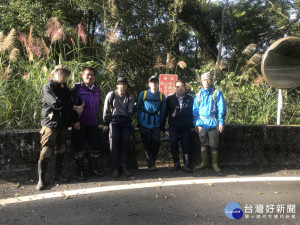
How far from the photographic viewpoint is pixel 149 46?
9.72m

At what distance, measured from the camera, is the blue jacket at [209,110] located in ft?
15.2

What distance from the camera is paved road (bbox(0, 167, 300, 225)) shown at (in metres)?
2.79

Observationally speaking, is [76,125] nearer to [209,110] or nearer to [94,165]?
[94,165]

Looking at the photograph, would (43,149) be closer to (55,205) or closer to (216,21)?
(55,205)

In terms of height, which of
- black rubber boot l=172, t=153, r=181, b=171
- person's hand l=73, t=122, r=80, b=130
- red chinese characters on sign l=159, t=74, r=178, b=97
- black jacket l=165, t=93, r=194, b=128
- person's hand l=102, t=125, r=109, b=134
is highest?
red chinese characters on sign l=159, t=74, r=178, b=97

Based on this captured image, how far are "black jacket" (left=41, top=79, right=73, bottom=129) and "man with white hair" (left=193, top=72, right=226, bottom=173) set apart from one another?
228 cm

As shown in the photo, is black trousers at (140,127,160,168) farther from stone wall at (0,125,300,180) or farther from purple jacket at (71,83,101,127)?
purple jacket at (71,83,101,127)

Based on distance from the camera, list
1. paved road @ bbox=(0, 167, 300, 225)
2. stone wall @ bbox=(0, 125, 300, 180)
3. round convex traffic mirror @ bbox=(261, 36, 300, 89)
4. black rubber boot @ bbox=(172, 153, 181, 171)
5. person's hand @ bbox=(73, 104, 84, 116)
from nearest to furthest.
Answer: paved road @ bbox=(0, 167, 300, 225) → person's hand @ bbox=(73, 104, 84, 116) → black rubber boot @ bbox=(172, 153, 181, 171) → stone wall @ bbox=(0, 125, 300, 180) → round convex traffic mirror @ bbox=(261, 36, 300, 89)

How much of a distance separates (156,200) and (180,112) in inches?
75.1

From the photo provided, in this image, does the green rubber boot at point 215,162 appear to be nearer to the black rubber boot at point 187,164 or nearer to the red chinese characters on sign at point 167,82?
the black rubber boot at point 187,164

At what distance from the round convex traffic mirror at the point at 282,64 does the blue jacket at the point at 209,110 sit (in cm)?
142

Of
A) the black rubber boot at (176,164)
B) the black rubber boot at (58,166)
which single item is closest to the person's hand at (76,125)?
the black rubber boot at (58,166)

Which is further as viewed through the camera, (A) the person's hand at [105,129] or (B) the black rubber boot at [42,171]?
(A) the person's hand at [105,129]

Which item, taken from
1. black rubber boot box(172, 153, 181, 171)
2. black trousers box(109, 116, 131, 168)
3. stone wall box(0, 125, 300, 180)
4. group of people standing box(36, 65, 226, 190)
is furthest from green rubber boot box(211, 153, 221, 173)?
black trousers box(109, 116, 131, 168)
